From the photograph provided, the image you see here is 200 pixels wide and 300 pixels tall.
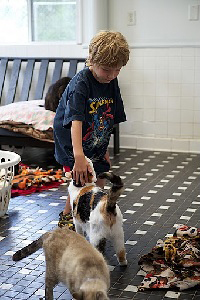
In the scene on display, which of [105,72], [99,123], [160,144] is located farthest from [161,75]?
Result: [105,72]

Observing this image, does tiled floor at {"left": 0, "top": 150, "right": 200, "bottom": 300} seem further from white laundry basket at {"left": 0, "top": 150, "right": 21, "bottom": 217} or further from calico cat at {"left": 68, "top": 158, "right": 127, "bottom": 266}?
calico cat at {"left": 68, "top": 158, "right": 127, "bottom": 266}

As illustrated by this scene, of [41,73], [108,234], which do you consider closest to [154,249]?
[108,234]

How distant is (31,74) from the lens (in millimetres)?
5980

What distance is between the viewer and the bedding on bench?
5.06 m

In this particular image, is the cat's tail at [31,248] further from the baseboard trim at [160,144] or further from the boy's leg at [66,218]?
the baseboard trim at [160,144]

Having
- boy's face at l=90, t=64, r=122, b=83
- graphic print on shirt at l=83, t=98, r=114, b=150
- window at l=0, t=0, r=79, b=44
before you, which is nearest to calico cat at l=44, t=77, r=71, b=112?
window at l=0, t=0, r=79, b=44

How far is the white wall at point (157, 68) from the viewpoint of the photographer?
18.4 ft

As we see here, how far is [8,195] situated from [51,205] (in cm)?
35

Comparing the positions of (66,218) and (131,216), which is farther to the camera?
(131,216)

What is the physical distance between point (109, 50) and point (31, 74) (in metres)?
3.13

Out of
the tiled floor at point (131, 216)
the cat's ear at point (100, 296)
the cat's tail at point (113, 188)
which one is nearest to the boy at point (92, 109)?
the cat's tail at point (113, 188)

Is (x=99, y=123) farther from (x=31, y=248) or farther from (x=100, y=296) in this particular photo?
(x=100, y=296)

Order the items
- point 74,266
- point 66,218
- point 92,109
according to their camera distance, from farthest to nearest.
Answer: point 66,218
point 92,109
point 74,266

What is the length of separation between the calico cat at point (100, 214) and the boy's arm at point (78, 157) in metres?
0.06
